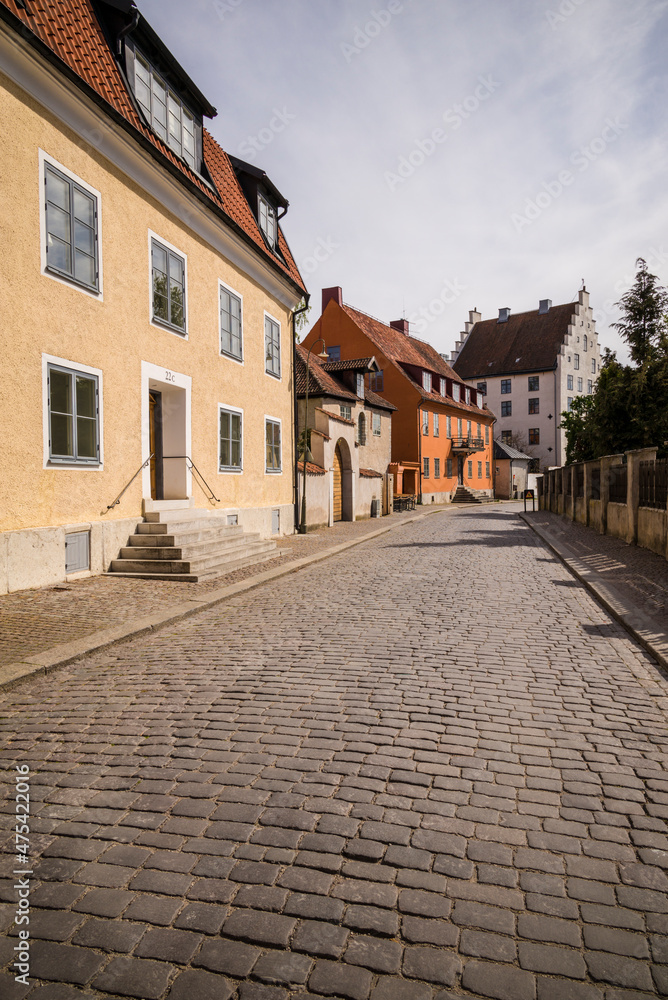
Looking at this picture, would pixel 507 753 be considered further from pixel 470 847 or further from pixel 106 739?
pixel 106 739

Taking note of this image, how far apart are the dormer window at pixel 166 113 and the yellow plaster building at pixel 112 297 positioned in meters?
0.05

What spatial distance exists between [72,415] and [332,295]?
36.1 m

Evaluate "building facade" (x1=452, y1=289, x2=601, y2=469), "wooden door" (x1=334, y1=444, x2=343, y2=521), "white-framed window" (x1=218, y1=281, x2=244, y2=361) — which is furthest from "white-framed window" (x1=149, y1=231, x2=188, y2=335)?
"building facade" (x1=452, y1=289, x2=601, y2=469)

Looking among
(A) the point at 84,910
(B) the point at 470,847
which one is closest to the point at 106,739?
(A) the point at 84,910

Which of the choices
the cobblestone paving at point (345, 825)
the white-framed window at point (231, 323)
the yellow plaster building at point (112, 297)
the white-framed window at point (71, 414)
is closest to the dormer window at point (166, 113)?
the yellow plaster building at point (112, 297)

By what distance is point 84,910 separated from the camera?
8.21ft

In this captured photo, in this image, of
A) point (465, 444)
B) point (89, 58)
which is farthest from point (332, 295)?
point (89, 58)

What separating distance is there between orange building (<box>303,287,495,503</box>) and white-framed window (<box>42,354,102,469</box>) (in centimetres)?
2906

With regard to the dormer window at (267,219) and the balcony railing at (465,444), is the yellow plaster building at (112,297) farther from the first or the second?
the balcony railing at (465,444)

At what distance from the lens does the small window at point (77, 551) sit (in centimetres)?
987

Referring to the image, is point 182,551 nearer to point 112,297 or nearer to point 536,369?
point 112,297

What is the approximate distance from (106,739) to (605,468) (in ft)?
57.4

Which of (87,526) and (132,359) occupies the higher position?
(132,359)

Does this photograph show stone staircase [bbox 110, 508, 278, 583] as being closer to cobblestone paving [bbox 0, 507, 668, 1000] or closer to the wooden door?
cobblestone paving [bbox 0, 507, 668, 1000]
